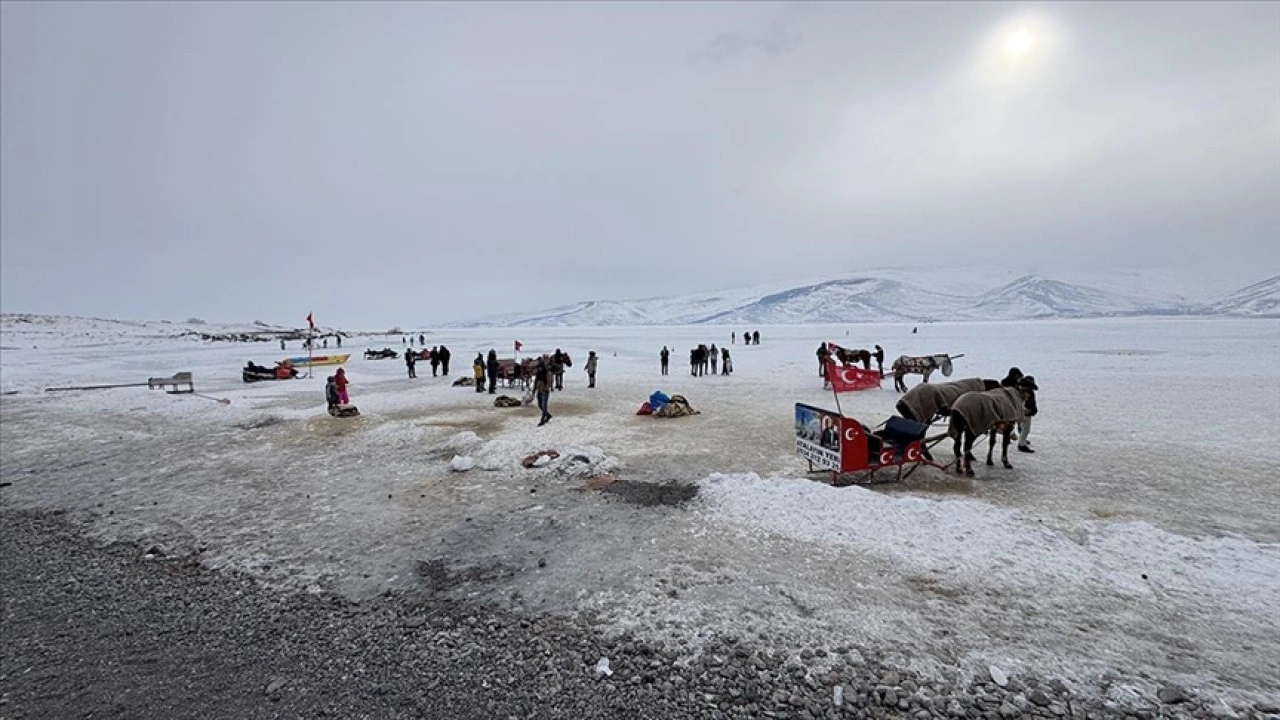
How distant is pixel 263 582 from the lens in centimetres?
609

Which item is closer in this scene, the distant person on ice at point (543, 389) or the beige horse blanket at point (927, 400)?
the beige horse blanket at point (927, 400)

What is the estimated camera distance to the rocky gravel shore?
3.94 m

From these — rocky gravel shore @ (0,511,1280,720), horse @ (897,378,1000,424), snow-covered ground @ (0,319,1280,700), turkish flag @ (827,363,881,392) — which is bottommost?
rocky gravel shore @ (0,511,1280,720)

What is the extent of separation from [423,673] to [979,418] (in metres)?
9.04

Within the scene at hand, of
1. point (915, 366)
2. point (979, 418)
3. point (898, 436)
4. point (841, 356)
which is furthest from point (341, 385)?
point (915, 366)

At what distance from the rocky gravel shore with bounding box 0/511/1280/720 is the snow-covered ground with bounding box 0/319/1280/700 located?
0.30 m

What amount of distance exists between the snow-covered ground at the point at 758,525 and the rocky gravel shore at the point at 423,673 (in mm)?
296

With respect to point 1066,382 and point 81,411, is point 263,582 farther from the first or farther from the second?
point 1066,382

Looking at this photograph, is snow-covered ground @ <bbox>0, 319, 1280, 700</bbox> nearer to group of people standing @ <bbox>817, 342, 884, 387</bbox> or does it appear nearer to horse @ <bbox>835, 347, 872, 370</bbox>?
group of people standing @ <bbox>817, 342, 884, 387</bbox>

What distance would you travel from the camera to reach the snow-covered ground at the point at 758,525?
4816mm

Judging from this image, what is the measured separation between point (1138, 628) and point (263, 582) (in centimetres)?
867

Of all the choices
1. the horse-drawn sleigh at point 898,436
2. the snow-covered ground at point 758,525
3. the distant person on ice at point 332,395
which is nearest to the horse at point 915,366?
the snow-covered ground at point 758,525

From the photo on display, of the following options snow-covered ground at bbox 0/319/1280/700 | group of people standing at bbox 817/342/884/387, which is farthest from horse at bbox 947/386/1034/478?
group of people standing at bbox 817/342/884/387

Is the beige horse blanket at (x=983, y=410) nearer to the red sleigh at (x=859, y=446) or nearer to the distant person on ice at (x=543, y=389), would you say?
the red sleigh at (x=859, y=446)
